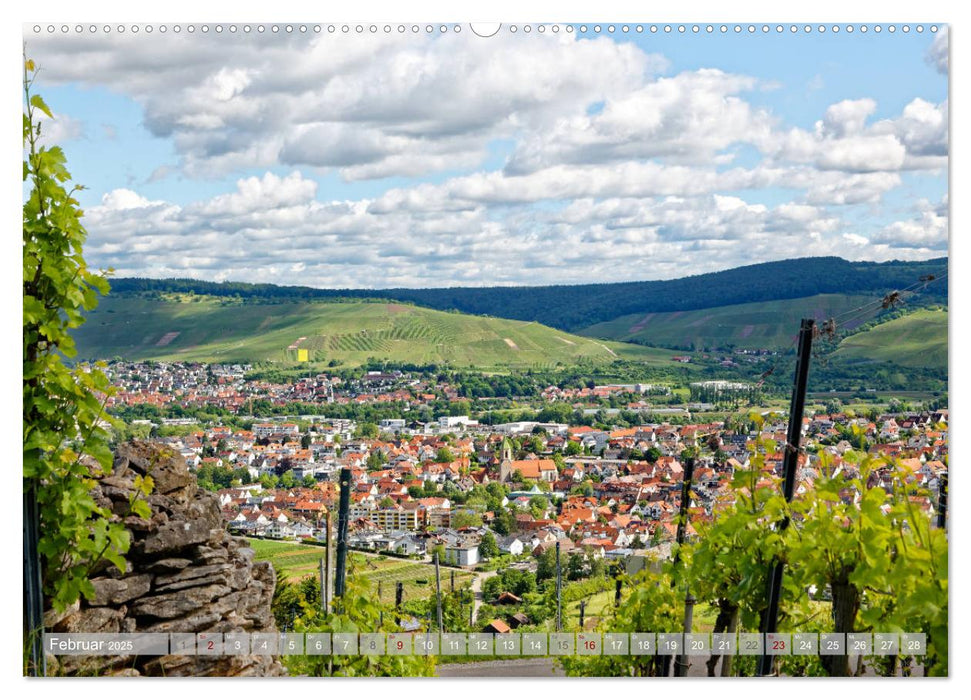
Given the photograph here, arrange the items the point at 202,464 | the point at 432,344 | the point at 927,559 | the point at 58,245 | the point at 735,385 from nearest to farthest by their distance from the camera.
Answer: the point at 927,559 → the point at 58,245 → the point at 202,464 → the point at 735,385 → the point at 432,344

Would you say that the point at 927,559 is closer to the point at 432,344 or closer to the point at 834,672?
the point at 834,672

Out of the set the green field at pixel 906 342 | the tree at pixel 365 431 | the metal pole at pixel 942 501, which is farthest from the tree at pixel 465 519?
the metal pole at pixel 942 501

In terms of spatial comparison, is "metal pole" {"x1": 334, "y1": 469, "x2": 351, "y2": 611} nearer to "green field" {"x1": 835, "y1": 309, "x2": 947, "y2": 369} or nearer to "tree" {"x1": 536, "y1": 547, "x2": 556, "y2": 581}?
"tree" {"x1": 536, "y1": 547, "x2": 556, "y2": 581}

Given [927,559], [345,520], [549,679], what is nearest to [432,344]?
[345,520]

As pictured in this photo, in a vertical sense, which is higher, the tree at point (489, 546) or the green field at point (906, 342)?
the green field at point (906, 342)

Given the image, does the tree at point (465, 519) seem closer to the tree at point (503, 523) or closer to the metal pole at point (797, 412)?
the tree at point (503, 523)

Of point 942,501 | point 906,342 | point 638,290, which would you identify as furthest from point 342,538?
point 638,290

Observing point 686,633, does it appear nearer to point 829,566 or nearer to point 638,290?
point 829,566
